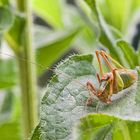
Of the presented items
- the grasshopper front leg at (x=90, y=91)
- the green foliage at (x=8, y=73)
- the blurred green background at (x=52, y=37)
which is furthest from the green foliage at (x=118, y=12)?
the grasshopper front leg at (x=90, y=91)

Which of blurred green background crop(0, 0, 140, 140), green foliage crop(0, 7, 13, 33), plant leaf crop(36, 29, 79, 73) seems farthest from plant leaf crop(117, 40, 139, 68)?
plant leaf crop(36, 29, 79, 73)

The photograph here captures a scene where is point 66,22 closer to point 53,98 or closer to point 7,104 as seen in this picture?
point 7,104

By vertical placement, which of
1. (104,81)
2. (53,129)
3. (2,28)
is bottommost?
(53,129)

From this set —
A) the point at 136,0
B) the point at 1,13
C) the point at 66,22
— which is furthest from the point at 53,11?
the point at 1,13

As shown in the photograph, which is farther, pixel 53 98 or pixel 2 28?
pixel 2 28

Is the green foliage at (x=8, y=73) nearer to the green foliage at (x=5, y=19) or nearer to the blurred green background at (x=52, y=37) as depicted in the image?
the blurred green background at (x=52, y=37)

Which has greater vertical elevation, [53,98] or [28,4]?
[28,4]

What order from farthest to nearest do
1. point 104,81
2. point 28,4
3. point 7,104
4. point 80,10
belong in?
point 80,10
point 7,104
point 28,4
point 104,81
